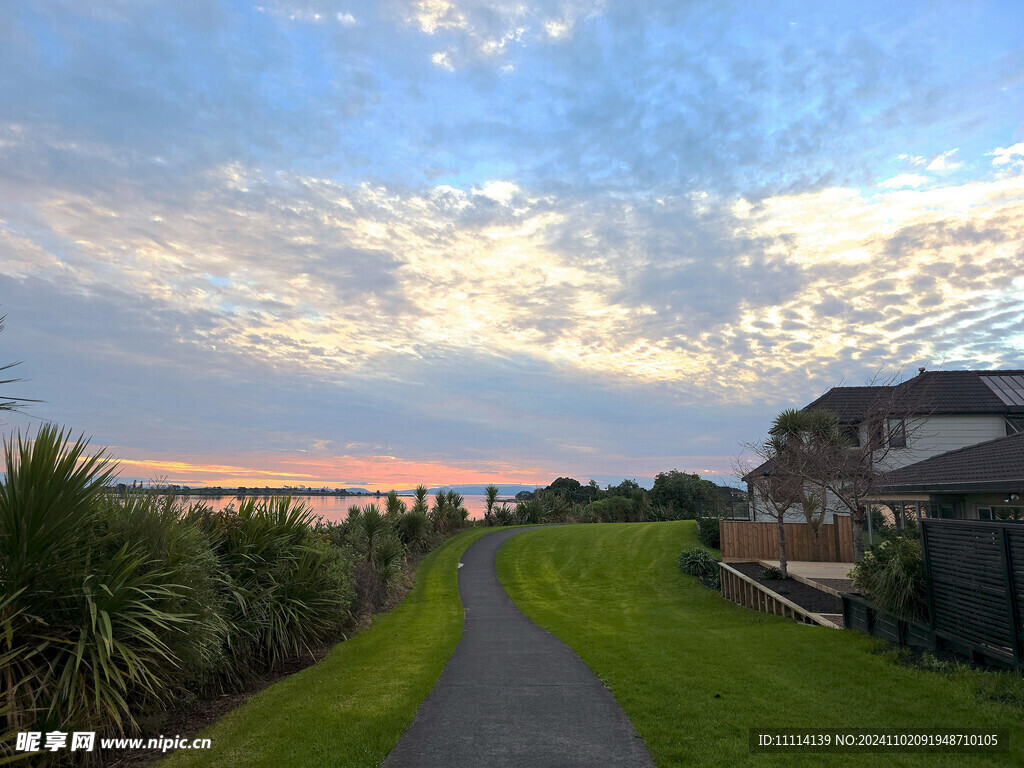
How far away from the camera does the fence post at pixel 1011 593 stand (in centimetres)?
711

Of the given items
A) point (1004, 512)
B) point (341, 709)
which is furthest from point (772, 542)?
point (341, 709)

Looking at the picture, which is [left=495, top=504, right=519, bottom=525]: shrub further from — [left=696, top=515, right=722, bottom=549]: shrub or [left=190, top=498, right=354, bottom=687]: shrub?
[left=190, top=498, right=354, bottom=687]: shrub

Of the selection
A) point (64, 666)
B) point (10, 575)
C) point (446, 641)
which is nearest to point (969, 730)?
point (446, 641)

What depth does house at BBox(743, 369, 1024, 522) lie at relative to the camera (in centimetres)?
1356

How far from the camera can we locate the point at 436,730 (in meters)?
6.48

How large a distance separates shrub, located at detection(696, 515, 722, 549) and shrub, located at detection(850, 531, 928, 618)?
16.4 metres

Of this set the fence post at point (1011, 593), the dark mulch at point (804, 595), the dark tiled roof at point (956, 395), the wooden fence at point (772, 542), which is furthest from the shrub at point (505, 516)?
the fence post at point (1011, 593)

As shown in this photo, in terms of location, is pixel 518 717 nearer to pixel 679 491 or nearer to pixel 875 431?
pixel 875 431

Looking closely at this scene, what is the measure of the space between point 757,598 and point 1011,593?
9.59m

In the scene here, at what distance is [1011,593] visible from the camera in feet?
23.9

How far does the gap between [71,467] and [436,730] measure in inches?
203

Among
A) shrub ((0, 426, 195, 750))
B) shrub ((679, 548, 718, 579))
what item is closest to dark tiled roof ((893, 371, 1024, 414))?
shrub ((679, 548, 718, 579))

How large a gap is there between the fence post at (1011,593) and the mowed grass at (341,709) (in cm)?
747

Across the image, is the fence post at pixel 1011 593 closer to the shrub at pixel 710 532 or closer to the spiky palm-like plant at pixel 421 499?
the shrub at pixel 710 532
